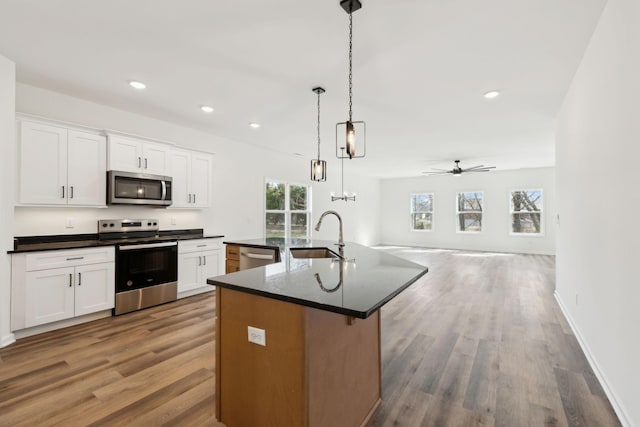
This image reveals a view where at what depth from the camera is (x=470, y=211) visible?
1023cm

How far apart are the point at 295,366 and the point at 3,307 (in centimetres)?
322

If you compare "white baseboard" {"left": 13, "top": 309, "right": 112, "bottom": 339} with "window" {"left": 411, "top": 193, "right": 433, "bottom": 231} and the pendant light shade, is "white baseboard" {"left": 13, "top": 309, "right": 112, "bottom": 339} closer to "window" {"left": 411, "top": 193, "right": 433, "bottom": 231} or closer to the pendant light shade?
the pendant light shade

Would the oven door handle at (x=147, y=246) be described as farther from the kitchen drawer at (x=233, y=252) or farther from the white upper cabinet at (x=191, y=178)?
the kitchen drawer at (x=233, y=252)

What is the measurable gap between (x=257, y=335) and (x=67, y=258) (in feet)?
9.79


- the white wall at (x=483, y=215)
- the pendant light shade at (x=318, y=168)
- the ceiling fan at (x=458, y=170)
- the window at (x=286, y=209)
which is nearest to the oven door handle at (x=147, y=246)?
the pendant light shade at (x=318, y=168)

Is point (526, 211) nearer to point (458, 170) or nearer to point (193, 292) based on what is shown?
point (458, 170)

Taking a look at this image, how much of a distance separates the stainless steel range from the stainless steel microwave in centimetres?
34

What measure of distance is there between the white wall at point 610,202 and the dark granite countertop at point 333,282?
1232 mm

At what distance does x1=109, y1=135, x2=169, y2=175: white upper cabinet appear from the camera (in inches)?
151

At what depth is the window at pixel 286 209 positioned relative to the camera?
667cm

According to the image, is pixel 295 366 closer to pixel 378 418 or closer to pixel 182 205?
pixel 378 418

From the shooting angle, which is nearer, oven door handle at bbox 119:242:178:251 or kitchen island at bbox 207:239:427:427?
kitchen island at bbox 207:239:427:427

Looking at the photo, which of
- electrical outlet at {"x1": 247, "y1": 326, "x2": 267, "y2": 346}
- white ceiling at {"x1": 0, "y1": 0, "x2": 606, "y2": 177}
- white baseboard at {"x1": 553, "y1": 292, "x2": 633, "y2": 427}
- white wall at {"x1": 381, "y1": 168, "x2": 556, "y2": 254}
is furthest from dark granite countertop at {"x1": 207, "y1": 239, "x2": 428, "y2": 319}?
A: white wall at {"x1": 381, "y1": 168, "x2": 556, "y2": 254}

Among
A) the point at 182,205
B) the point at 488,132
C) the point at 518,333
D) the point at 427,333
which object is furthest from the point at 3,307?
the point at 488,132
